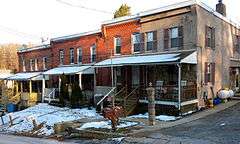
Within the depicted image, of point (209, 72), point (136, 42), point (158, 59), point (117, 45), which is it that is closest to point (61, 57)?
point (117, 45)

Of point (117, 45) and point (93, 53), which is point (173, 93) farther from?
point (93, 53)

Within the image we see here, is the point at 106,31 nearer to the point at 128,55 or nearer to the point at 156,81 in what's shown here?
the point at 128,55

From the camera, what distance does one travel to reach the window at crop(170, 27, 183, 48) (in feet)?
80.2

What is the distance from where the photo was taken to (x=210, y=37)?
25859 millimetres

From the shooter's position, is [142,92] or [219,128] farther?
[142,92]

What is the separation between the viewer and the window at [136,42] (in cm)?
2761

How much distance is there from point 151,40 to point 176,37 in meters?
2.45

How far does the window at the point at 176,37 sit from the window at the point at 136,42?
11.0 ft

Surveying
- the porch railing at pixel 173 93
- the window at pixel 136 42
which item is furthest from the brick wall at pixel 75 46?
the porch railing at pixel 173 93

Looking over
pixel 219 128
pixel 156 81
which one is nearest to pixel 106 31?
pixel 156 81

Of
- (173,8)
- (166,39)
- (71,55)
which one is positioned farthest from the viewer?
(71,55)

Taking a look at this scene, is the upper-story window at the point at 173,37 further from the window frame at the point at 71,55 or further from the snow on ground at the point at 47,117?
the window frame at the point at 71,55

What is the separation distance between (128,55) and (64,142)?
41.4 feet

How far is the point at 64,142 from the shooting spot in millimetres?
17453
